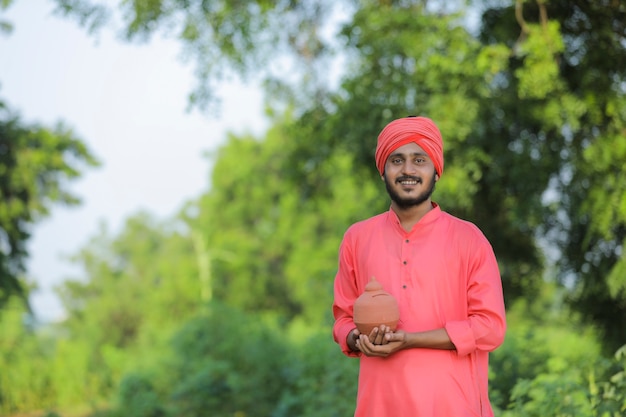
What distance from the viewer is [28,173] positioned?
14.7 metres

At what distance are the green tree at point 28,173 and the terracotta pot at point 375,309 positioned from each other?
442 inches

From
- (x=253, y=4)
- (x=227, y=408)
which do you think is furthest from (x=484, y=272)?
(x=227, y=408)

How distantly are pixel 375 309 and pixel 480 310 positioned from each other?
1.17ft

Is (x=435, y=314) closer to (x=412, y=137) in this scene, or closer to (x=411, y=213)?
(x=411, y=213)

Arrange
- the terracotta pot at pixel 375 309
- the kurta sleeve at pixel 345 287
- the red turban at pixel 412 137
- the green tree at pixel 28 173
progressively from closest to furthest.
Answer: the terracotta pot at pixel 375 309, the red turban at pixel 412 137, the kurta sleeve at pixel 345 287, the green tree at pixel 28 173

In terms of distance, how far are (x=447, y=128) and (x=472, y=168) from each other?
47cm

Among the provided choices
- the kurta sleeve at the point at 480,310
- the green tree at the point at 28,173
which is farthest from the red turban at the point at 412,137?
the green tree at the point at 28,173

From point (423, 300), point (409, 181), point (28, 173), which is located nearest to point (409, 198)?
point (409, 181)

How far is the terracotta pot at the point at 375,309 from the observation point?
9.91ft

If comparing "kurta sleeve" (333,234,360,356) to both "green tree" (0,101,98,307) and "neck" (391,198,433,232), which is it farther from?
"green tree" (0,101,98,307)

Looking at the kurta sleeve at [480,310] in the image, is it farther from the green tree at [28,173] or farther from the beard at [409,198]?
the green tree at [28,173]

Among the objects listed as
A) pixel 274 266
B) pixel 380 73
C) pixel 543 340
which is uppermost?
pixel 274 266

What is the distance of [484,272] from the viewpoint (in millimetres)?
3154

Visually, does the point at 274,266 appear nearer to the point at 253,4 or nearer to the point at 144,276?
the point at 144,276
